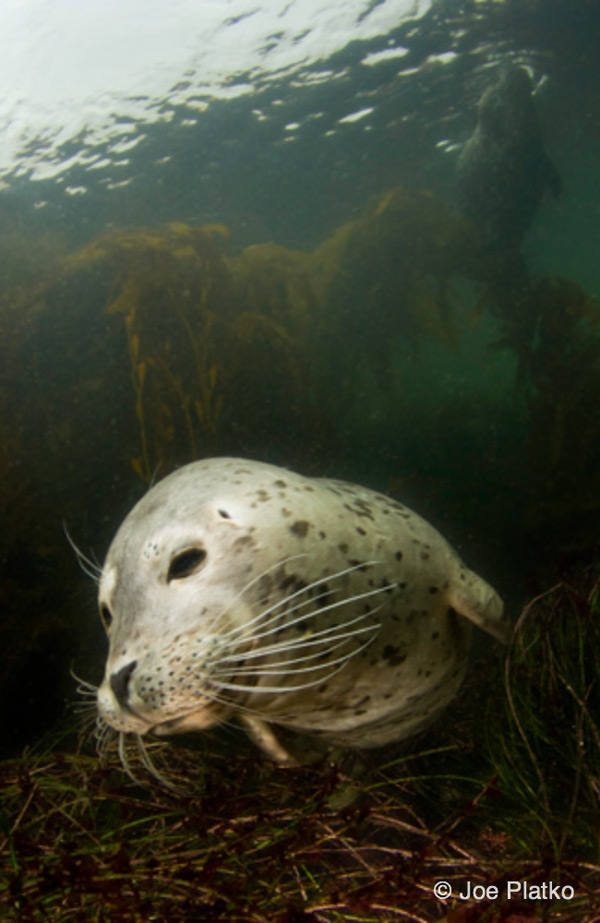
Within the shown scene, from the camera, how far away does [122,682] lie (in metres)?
1.60

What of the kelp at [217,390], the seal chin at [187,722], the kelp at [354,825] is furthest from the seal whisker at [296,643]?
the kelp at [217,390]

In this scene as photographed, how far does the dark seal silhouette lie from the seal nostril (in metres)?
10.4

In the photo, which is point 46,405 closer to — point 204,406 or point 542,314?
point 204,406

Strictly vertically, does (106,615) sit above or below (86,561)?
above

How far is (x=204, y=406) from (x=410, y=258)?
540 centimetres

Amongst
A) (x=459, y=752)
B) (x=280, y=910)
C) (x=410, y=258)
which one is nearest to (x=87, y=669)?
(x=459, y=752)

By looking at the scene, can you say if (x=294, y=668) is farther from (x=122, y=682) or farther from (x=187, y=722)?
(x=122, y=682)

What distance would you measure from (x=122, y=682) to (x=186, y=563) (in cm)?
37

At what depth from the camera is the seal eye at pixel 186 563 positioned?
175cm

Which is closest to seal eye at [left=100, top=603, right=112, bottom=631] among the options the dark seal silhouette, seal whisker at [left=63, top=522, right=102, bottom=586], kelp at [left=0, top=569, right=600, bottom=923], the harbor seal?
the harbor seal

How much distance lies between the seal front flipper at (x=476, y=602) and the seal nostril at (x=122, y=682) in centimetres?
133

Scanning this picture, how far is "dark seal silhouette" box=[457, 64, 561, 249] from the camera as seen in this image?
426 inches

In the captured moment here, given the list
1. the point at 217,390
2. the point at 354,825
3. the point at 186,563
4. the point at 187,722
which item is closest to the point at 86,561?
the point at 186,563

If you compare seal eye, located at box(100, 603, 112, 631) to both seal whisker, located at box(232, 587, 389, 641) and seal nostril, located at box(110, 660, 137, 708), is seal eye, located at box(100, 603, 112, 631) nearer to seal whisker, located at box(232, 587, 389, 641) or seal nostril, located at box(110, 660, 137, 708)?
seal nostril, located at box(110, 660, 137, 708)
